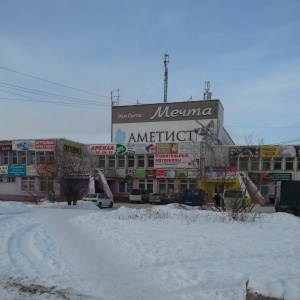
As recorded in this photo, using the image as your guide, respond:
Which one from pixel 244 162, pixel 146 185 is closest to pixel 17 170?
pixel 146 185

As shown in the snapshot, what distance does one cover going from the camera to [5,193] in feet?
161

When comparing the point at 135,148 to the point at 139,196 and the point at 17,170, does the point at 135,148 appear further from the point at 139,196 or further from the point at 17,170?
the point at 17,170

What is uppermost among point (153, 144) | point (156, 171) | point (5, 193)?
point (153, 144)

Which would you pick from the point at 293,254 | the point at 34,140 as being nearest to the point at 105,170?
the point at 34,140

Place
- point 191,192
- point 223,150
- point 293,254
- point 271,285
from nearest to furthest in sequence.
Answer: point 271,285 → point 293,254 → point 191,192 → point 223,150

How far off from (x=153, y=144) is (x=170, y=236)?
35990mm

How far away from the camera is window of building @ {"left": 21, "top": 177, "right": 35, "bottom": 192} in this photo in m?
47.9

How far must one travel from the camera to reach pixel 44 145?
1837 inches

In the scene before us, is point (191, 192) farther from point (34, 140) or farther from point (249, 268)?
point (249, 268)

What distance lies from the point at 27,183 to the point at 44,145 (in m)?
5.67

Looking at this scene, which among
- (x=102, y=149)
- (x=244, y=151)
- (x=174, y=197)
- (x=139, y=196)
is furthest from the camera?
(x=102, y=149)

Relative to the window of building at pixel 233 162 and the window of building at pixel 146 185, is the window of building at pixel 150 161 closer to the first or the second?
the window of building at pixel 146 185

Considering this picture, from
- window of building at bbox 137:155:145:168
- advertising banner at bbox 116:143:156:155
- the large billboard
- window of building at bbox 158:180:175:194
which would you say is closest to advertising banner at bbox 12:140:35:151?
advertising banner at bbox 116:143:156:155

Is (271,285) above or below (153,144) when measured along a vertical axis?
below
